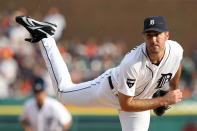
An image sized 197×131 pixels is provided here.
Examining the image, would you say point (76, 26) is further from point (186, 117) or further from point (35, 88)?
point (35, 88)

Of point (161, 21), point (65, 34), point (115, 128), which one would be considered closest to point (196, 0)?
point (65, 34)

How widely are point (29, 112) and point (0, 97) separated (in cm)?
251

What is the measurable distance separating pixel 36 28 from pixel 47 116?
2085mm

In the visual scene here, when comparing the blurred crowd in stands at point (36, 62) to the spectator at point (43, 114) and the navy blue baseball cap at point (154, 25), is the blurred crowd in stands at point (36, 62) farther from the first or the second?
the navy blue baseball cap at point (154, 25)

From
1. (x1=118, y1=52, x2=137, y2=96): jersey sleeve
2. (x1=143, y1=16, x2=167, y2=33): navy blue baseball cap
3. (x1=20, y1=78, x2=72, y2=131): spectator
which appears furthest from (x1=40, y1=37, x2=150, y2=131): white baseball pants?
(x1=20, y1=78, x2=72, y2=131): spectator

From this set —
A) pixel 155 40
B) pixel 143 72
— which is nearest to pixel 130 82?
pixel 143 72

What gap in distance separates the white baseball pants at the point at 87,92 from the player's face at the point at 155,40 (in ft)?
2.82

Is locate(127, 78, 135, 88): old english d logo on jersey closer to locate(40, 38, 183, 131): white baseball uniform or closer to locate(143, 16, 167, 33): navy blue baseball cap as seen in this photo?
locate(40, 38, 183, 131): white baseball uniform

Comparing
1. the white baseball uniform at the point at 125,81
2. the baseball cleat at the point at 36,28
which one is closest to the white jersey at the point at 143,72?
the white baseball uniform at the point at 125,81

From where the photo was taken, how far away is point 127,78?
551 centimetres

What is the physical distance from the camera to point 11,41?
42.9 feet

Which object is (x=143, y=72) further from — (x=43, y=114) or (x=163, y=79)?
(x=43, y=114)

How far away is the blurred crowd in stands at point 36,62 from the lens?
38.5 ft

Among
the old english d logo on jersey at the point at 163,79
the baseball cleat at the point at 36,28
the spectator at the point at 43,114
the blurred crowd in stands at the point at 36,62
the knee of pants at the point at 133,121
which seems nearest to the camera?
the old english d logo on jersey at the point at 163,79
